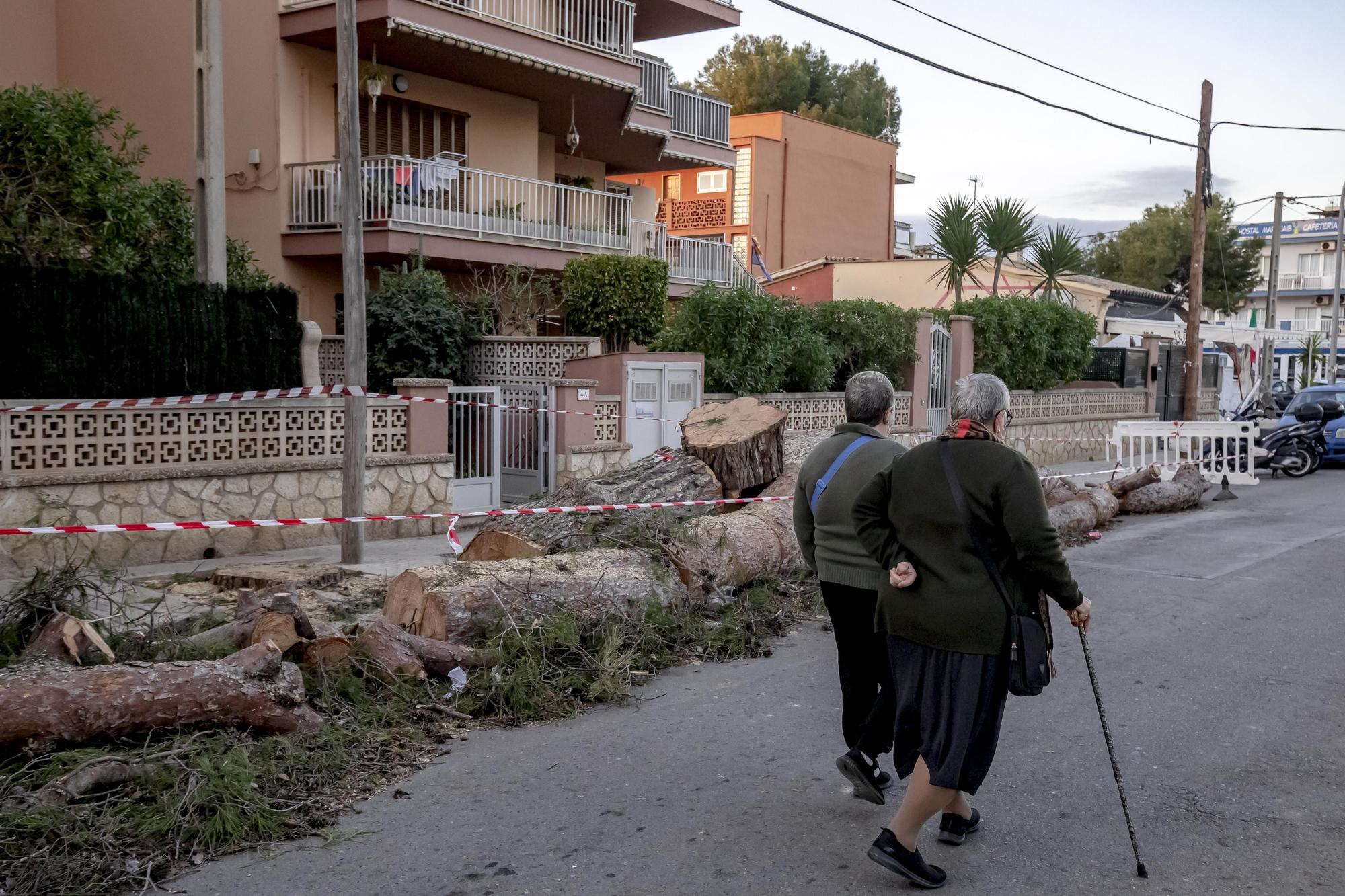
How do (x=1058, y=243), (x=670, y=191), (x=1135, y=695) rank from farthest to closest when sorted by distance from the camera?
(x=670, y=191) → (x=1058, y=243) → (x=1135, y=695)

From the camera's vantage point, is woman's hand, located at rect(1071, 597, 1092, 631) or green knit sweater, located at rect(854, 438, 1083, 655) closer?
green knit sweater, located at rect(854, 438, 1083, 655)

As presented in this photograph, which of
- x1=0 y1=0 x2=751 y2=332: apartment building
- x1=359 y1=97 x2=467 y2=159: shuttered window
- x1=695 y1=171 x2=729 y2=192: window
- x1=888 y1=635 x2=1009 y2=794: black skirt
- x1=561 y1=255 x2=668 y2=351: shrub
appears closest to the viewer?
x1=888 y1=635 x2=1009 y2=794: black skirt

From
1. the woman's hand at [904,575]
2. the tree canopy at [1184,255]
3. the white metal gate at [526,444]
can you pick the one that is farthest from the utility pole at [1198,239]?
the tree canopy at [1184,255]

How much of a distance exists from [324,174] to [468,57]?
2991 mm

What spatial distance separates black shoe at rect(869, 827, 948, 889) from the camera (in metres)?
4.10

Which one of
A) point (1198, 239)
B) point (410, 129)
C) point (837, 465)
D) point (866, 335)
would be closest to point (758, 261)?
point (1198, 239)

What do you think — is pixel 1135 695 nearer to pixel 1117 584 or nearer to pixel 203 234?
pixel 1117 584

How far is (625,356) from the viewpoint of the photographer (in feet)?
47.3

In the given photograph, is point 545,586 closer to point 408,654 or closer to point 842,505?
point 408,654

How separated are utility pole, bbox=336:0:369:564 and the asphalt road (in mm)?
4341

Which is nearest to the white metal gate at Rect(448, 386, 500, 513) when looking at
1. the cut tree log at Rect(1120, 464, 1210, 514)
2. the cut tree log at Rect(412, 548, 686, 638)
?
the cut tree log at Rect(412, 548, 686, 638)

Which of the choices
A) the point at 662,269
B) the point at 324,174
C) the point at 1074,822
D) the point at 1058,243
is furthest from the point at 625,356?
the point at 1058,243

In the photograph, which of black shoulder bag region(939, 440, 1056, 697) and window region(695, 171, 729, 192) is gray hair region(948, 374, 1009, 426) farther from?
window region(695, 171, 729, 192)

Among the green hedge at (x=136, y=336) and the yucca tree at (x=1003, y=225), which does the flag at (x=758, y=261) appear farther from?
the green hedge at (x=136, y=336)
